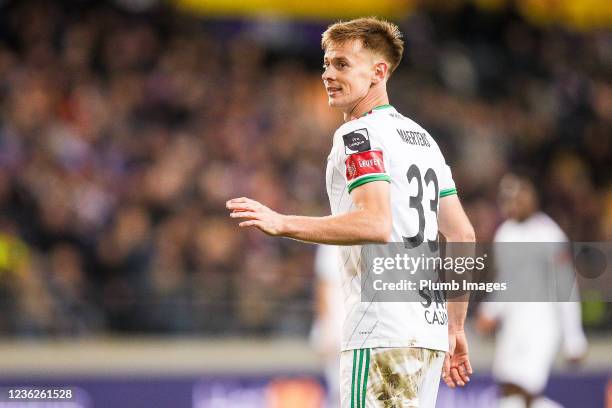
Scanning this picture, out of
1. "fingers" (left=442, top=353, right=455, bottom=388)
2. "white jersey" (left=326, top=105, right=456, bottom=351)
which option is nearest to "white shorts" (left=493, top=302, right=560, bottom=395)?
"fingers" (left=442, top=353, right=455, bottom=388)

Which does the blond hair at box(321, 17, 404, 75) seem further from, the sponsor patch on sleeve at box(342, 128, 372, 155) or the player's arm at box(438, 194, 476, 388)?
the player's arm at box(438, 194, 476, 388)

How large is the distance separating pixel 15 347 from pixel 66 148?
2423mm

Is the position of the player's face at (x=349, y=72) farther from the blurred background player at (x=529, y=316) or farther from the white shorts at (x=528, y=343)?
the white shorts at (x=528, y=343)

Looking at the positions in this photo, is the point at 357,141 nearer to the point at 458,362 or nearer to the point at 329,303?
the point at 458,362

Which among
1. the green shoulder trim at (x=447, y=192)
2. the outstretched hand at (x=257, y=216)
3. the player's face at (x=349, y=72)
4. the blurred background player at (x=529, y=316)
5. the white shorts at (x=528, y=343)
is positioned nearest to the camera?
the outstretched hand at (x=257, y=216)

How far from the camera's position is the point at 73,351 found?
9.09m

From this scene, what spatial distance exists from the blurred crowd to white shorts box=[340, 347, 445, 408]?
17.9ft

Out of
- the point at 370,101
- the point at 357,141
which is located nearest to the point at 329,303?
the point at 370,101

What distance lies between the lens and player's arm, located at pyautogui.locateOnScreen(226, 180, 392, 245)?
383cm

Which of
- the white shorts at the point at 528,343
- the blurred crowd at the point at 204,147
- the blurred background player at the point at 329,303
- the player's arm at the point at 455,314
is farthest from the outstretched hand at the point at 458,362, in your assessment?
the blurred crowd at the point at 204,147

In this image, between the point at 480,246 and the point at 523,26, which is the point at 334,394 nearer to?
the point at 480,246

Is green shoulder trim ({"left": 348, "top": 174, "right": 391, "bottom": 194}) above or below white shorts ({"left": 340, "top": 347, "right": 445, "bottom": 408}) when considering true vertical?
above

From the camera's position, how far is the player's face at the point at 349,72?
14.0 ft

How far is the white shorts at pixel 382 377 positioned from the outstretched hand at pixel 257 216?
1.95 ft
